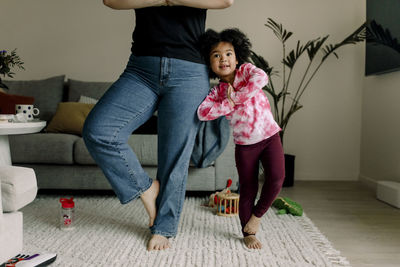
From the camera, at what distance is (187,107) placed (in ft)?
4.99

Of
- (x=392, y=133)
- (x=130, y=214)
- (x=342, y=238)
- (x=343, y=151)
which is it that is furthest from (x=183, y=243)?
(x=343, y=151)

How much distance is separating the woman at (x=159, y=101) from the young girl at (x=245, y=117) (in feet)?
0.23

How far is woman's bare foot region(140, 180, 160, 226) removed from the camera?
5.20 ft

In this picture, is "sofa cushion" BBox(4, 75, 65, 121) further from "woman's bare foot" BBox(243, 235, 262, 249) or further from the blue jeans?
"woman's bare foot" BBox(243, 235, 262, 249)

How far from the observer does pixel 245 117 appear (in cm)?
157

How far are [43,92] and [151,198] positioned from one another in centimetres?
195

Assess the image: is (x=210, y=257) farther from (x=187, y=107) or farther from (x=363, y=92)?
(x=363, y=92)

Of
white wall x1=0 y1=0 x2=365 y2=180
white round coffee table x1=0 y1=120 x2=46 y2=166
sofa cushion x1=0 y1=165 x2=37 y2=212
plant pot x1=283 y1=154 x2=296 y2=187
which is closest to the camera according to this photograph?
sofa cushion x1=0 y1=165 x2=37 y2=212

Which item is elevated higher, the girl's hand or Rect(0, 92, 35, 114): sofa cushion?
the girl's hand

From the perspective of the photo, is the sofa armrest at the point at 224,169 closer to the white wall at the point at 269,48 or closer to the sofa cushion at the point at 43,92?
the white wall at the point at 269,48

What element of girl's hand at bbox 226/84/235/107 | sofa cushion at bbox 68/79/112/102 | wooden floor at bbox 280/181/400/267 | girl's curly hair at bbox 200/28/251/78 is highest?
girl's curly hair at bbox 200/28/251/78

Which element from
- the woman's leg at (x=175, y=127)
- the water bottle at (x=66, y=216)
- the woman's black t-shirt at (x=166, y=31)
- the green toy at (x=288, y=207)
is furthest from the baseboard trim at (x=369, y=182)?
the water bottle at (x=66, y=216)

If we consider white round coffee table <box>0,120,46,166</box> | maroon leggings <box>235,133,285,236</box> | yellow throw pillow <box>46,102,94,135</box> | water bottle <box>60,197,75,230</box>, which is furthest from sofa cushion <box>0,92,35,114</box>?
maroon leggings <box>235,133,285,236</box>

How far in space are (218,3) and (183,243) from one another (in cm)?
106
